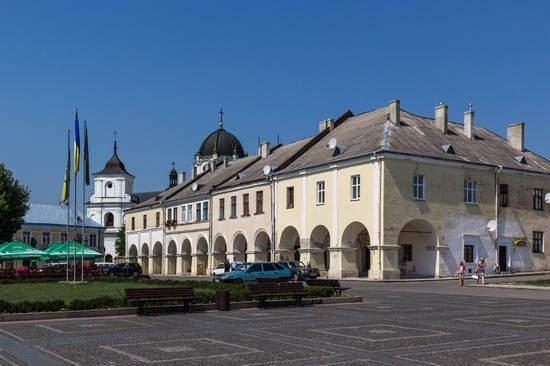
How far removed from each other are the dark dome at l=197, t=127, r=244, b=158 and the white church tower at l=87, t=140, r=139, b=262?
21.9 m

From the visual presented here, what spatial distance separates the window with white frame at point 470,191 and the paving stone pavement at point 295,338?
2529 centimetres

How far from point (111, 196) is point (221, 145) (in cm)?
2700

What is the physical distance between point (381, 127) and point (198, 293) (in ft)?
88.2

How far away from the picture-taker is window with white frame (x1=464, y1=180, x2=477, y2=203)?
149 ft

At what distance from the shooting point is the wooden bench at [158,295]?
18703 millimetres

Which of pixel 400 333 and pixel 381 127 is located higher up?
pixel 381 127

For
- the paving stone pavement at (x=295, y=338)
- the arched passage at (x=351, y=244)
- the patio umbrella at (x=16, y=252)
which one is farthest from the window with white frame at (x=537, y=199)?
the patio umbrella at (x=16, y=252)

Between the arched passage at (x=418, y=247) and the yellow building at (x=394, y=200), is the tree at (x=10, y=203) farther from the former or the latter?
the arched passage at (x=418, y=247)

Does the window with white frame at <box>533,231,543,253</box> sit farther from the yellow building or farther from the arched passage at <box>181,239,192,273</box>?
the arched passage at <box>181,239,192,273</box>

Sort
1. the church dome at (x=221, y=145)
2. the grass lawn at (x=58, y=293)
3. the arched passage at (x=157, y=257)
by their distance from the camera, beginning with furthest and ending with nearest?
the church dome at (x=221, y=145) → the arched passage at (x=157, y=257) → the grass lawn at (x=58, y=293)

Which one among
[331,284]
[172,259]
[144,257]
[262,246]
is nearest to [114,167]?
[144,257]

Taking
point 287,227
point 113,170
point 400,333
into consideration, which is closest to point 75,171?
point 287,227

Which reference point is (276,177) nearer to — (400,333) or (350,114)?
(350,114)

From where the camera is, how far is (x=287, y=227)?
49.4m
